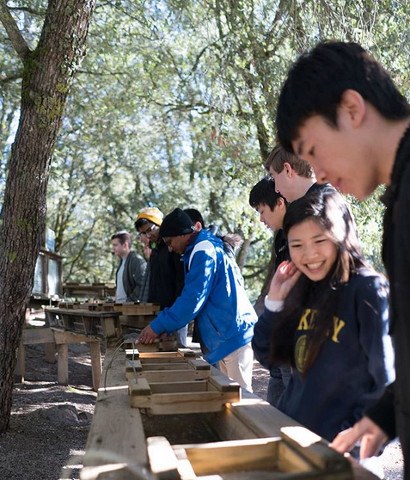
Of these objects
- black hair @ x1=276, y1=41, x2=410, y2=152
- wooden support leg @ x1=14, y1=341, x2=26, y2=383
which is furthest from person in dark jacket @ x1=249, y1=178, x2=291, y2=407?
wooden support leg @ x1=14, y1=341, x2=26, y2=383

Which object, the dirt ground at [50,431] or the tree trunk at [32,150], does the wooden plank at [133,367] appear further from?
the tree trunk at [32,150]

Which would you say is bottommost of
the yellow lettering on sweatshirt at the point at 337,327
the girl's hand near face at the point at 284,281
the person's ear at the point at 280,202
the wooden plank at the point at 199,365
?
the wooden plank at the point at 199,365

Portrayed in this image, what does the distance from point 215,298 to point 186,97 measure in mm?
9501

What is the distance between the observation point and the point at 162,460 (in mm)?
1593

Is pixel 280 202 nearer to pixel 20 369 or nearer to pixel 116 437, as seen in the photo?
pixel 116 437

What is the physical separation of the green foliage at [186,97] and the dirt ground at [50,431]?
12.6 feet

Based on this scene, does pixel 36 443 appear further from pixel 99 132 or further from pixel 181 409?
pixel 99 132

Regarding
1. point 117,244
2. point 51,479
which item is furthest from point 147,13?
point 51,479

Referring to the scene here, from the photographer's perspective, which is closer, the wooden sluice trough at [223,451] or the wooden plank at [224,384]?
the wooden sluice trough at [223,451]

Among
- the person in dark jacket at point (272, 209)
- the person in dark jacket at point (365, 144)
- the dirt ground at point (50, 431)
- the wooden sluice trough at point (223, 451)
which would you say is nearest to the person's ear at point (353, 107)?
the person in dark jacket at point (365, 144)

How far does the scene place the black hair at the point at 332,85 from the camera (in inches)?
59.6

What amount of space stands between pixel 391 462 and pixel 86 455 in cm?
396

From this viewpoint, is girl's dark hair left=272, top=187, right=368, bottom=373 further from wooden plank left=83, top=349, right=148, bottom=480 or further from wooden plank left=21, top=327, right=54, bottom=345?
wooden plank left=21, top=327, right=54, bottom=345

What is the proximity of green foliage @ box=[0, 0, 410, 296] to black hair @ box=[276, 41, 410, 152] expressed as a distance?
16.0 feet
